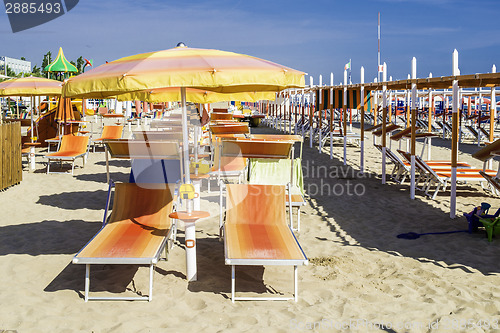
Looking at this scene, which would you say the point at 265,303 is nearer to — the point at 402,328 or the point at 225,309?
the point at 225,309

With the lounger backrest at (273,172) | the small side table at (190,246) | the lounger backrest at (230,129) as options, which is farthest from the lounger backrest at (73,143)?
the small side table at (190,246)

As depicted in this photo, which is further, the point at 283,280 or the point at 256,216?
the point at 256,216

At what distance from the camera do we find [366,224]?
6.81 meters

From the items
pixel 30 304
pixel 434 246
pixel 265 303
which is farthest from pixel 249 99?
pixel 30 304

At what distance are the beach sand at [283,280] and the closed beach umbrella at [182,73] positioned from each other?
5.70 feet

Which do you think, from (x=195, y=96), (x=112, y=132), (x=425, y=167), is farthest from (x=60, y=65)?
(x=425, y=167)

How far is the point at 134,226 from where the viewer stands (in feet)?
16.1

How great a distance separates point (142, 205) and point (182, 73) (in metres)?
2.05

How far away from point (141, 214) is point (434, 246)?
3.41 metres

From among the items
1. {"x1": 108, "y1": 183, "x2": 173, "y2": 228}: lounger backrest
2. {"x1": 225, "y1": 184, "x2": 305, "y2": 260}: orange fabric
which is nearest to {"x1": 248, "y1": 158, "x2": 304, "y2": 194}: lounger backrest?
{"x1": 225, "y1": 184, "x2": 305, "y2": 260}: orange fabric

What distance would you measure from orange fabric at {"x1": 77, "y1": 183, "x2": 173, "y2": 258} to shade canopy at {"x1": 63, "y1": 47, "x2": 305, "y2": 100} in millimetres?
1341

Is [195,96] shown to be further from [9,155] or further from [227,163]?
[9,155]

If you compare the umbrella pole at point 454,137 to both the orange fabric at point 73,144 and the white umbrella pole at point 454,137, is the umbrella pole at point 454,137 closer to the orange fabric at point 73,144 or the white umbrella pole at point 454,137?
the white umbrella pole at point 454,137

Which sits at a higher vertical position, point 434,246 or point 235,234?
point 235,234
